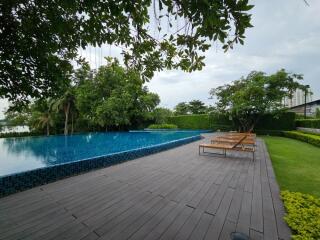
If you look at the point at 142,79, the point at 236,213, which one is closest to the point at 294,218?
the point at 236,213

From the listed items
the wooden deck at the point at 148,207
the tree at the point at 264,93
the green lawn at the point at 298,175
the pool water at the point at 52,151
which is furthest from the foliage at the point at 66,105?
the green lawn at the point at 298,175

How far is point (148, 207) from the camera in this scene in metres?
3.22

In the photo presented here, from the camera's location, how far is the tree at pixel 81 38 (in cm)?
218

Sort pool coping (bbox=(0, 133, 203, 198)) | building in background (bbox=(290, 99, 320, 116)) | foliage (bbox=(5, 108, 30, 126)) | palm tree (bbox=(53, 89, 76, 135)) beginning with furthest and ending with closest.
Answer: foliage (bbox=(5, 108, 30, 126)) → building in background (bbox=(290, 99, 320, 116)) → palm tree (bbox=(53, 89, 76, 135)) → pool coping (bbox=(0, 133, 203, 198))

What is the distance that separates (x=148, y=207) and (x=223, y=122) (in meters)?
21.9

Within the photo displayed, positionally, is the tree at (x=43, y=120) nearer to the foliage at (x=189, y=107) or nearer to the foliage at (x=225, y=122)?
the foliage at (x=225, y=122)

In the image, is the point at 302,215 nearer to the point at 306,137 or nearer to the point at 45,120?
the point at 306,137

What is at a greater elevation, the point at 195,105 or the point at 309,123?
the point at 195,105

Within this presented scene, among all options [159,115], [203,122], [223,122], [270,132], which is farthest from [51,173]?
[203,122]

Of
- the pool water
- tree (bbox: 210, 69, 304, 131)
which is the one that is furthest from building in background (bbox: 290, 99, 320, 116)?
the pool water

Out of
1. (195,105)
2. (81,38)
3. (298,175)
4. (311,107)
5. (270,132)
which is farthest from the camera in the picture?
(195,105)

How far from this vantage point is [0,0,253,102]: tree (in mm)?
2178

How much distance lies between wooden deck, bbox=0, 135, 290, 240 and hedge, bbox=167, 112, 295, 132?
17.6 m

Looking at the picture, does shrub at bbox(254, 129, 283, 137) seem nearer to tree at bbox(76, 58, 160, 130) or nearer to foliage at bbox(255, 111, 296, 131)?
foliage at bbox(255, 111, 296, 131)
